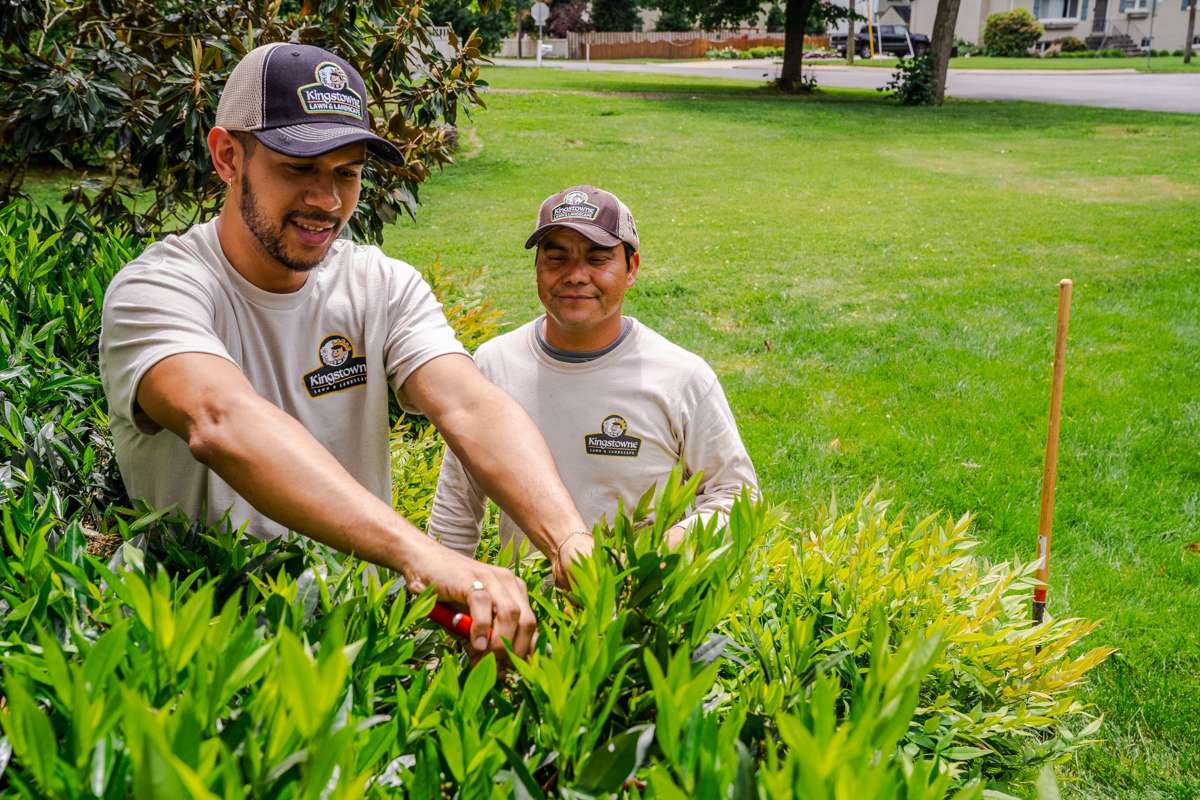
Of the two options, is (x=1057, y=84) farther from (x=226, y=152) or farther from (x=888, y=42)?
(x=226, y=152)

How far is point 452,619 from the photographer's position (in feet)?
5.94

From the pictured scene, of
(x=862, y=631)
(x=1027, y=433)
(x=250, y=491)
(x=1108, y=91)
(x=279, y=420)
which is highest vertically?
(x=1108, y=91)

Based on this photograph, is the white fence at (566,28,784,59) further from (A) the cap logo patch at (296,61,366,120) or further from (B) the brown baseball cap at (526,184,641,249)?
(A) the cap logo patch at (296,61,366,120)

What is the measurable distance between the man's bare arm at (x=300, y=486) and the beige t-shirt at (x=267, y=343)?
4.4 inches

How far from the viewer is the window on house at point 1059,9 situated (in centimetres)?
7388

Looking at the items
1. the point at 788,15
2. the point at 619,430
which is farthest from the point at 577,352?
the point at 788,15

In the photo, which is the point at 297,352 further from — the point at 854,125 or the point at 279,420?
the point at 854,125

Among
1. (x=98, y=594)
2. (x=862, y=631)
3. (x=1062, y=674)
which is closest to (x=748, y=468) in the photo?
(x=862, y=631)

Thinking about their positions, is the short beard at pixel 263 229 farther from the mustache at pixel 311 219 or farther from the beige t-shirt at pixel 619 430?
the beige t-shirt at pixel 619 430

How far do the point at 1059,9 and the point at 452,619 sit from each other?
277 feet

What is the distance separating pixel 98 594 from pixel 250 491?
15.5 inches

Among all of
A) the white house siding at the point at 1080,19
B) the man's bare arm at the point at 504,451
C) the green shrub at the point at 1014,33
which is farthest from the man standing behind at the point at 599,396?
the white house siding at the point at 1080,19

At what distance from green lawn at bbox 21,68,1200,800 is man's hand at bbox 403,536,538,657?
8.91 feet

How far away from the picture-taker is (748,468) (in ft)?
10.3
